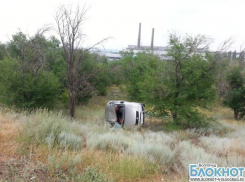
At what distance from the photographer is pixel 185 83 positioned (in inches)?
510

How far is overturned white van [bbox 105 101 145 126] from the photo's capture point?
12.4 m

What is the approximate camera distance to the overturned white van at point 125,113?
12.4 m

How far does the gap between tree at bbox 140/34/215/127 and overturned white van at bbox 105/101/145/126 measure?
1191 millimetres

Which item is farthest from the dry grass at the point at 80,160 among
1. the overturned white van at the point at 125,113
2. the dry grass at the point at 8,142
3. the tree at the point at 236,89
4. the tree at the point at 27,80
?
the tree at the point at 236,89

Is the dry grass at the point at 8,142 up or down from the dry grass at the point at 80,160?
up

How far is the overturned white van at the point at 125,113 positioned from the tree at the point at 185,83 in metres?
1.19

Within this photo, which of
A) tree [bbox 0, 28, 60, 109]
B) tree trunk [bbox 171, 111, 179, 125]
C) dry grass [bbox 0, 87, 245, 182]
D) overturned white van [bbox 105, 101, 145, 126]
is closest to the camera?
dry grass [bbox 0, 87, 245, 182]

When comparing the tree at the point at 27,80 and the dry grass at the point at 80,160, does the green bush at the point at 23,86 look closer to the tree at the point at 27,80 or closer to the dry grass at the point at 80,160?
the tree at the point at 27,80

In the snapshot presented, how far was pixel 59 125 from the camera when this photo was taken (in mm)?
6031

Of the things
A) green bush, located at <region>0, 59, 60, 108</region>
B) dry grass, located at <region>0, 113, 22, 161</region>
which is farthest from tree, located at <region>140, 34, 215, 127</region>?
dry grass, located at <region>0, 113, 22, 161</region>

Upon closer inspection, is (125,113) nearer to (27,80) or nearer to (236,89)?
(27,80)

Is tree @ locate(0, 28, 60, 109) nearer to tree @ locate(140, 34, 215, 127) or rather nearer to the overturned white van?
the overturned white van

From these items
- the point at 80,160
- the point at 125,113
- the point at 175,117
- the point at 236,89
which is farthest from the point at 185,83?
the point at 80,160

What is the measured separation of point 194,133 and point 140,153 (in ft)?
23.4
